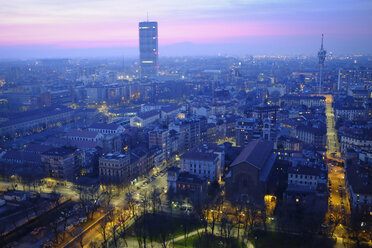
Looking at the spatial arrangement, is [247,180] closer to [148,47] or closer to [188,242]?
[188,242]

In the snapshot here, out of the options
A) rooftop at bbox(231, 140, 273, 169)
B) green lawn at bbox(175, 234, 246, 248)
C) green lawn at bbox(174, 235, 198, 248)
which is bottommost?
green lawn at bbox(174, 235, 198, 248)

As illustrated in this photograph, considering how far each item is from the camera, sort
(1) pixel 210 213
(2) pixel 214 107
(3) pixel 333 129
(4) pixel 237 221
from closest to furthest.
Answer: (4) pixel 237 221 < (1) pixel 210 213 < (3) pixel 333 129 < (2) pixel 214 107

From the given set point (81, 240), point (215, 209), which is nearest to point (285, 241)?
point (215, 209)

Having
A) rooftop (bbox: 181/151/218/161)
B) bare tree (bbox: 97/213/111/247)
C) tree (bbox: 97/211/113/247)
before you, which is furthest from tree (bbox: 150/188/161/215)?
rooftop (bbox: 181/151/218/161)

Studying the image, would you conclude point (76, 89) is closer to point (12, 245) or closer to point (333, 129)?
point (333, 129)

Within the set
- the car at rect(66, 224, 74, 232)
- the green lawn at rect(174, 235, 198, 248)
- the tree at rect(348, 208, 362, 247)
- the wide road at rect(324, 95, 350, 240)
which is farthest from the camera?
the wide road at rect(324, 95, 350, 240)

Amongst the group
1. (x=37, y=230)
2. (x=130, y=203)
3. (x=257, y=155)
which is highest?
(x=257, y=155)

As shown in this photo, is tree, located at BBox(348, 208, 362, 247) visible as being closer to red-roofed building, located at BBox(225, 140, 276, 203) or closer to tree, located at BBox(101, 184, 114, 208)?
red-roofed building, located at BBox(225, 140, 276, 203)

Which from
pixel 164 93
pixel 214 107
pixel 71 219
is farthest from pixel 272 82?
pixel 71 219

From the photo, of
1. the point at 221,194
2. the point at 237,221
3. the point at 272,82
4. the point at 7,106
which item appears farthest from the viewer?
the point at 272,82
